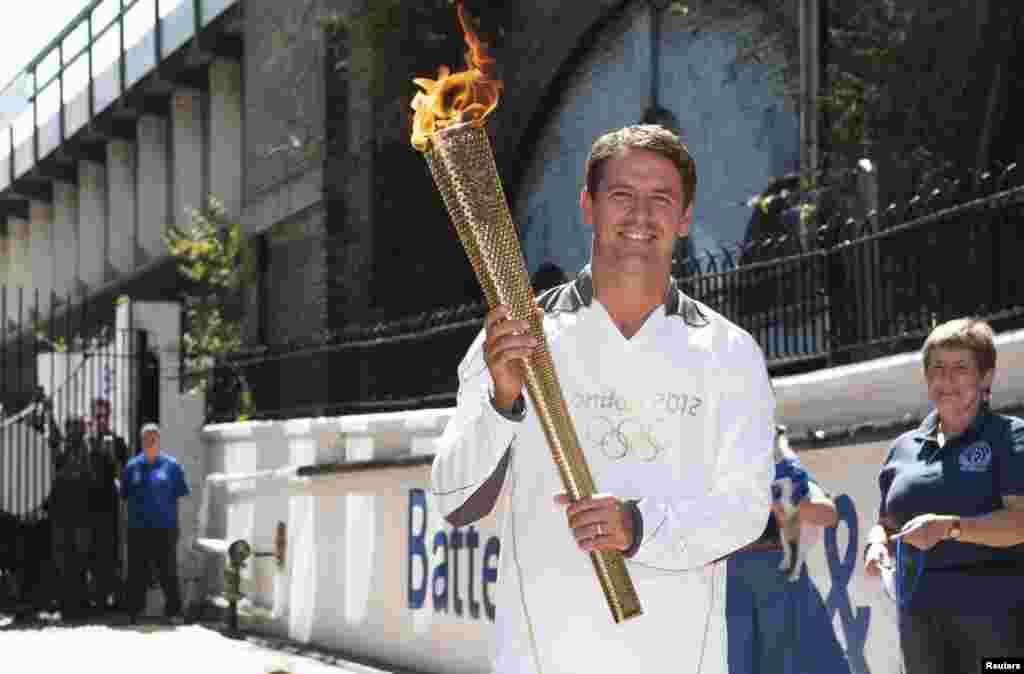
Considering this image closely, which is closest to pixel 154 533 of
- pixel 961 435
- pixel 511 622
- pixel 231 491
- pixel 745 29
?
pixel 231 491

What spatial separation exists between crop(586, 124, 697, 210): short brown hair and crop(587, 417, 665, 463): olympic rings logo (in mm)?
473

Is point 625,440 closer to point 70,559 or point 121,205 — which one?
point 70,559

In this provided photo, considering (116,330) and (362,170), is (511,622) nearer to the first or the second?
(116,330)

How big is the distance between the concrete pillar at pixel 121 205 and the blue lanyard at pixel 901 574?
92.4 ft

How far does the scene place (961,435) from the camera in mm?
Answer: 5965

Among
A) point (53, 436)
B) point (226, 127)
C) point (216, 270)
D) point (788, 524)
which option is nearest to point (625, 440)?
point (788, 524)

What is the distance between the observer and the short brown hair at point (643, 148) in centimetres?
361

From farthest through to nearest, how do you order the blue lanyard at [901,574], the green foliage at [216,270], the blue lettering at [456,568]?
the green foliage at [216,270], the blue lettering at [456,568], the blue lanyard at [901,574]

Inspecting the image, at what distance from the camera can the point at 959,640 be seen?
5812 mm

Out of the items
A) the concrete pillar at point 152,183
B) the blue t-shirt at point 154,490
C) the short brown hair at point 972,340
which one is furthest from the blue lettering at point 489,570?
the concrete pillar at point 152,183

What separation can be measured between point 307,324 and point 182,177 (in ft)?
30.0

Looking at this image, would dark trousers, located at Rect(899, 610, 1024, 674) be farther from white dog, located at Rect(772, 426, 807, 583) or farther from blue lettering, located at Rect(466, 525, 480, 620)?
blue lettering, located at Rect(466, 525, 480, 620)

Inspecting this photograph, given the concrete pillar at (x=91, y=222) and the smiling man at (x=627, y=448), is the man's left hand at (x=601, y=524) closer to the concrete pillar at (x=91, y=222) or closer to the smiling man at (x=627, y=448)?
the smiling man at (x=627, y=448)

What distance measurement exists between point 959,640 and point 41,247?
35.8 meters
